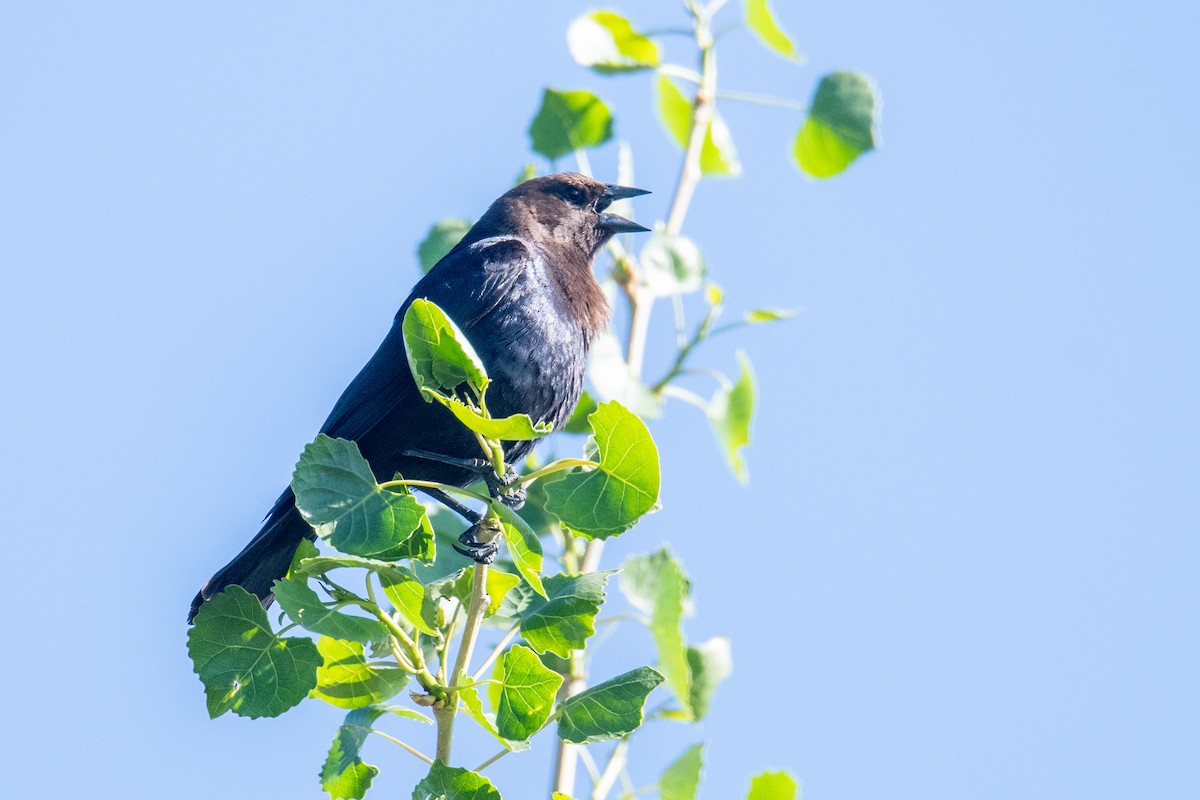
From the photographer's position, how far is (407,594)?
2.62 meters

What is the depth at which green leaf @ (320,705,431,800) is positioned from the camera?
251 centimetres

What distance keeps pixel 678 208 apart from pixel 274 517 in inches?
56.5

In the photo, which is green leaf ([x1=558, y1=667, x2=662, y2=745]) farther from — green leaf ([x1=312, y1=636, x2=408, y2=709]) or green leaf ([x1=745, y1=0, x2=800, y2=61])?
green leaf ([x1=745, y1=0, x2=800, y2=61])

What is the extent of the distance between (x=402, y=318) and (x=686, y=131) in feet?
3.36

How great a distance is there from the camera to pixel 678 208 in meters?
3.78

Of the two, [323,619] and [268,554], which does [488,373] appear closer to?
[268,554]

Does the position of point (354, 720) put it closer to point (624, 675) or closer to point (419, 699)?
point (419, 699)

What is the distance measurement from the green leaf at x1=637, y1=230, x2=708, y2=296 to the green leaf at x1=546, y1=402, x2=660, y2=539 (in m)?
1.11

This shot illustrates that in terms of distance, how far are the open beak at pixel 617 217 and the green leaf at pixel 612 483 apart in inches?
104

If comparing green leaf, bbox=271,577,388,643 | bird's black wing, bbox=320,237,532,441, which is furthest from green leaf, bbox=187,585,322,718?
bird's black wing, bbox=320,237,532,441

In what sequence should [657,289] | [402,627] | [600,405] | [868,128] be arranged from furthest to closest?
[868,128], [657,289], [402,627], [600,405]

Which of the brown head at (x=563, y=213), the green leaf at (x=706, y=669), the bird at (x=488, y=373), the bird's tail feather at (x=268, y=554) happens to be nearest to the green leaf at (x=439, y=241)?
the bird at (x=488, y=373)

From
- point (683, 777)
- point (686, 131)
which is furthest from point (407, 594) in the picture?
point (686, 131)

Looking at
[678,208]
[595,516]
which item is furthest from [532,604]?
[678,208]
